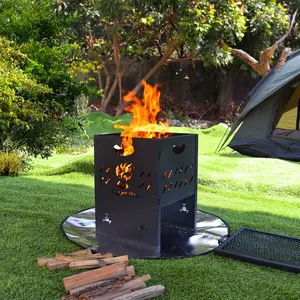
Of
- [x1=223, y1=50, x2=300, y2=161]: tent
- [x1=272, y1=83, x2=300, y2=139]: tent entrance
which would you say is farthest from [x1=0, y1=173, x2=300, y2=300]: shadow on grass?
[x1=272, y1=83, x2=300, y2=139]: tent entrance

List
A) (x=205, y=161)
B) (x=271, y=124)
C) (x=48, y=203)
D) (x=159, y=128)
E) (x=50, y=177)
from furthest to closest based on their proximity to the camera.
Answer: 1. (x=271, y=124)
2. (x=205, y=161)
3. (x=50, y=177)
4. (x=48, y=203)
5. (x=159, y=128)

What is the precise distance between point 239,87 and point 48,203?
10.1m

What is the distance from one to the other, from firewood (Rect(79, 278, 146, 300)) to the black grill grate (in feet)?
1.92

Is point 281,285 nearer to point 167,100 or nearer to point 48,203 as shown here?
point 48,203

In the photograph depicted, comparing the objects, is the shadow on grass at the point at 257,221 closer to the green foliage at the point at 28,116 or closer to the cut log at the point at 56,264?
the cut log at the point at 56,264

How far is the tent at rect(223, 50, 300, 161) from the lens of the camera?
18.5ft

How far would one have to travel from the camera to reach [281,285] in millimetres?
1686

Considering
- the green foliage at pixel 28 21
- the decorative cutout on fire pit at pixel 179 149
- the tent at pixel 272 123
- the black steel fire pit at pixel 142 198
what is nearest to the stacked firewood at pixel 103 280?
the black steel fire pit at pixel 142 198

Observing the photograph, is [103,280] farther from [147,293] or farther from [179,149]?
[179,149]

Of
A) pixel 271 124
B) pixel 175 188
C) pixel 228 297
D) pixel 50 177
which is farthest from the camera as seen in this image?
pixel 271 124

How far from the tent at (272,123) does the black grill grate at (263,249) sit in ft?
11.4

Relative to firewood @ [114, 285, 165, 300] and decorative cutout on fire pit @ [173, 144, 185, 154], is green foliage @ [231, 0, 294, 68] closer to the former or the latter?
decorative cutout on fire pit @ [173, 144, 185, 154]

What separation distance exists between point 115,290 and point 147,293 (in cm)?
13

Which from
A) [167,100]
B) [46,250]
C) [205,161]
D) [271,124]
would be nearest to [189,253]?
[46,250]
